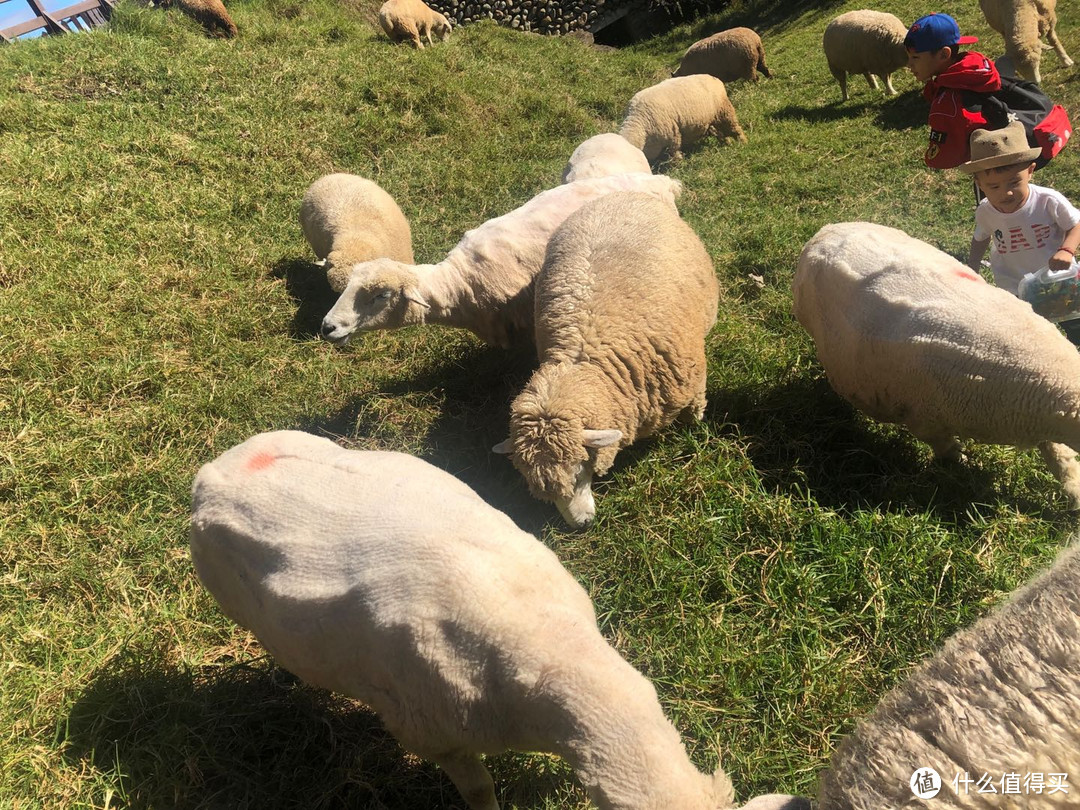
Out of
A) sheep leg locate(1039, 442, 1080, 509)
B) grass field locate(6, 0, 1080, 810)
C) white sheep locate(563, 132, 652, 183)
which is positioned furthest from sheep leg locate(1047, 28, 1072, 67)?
sheep leg locate(1039, 442, 1080, 509)

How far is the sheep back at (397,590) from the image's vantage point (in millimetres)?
2049

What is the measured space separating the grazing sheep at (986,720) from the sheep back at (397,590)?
34.3 inches

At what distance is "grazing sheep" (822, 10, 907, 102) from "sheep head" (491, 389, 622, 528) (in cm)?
899

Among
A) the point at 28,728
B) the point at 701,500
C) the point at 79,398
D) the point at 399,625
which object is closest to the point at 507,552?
the point at 399,625

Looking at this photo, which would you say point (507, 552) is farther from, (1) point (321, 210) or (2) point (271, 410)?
(1) point (321, 210)

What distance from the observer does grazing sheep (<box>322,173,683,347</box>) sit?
15.0ft

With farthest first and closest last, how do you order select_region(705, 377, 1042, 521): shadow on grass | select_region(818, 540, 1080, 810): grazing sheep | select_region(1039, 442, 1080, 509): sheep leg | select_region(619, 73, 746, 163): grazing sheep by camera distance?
select_region(619, 73, 746, 163): grazing sheep
select_region(705, 377, 1042, 521): shadow on grass
select_region(1039, 442, 1080, 509): sheep leg
select_region(818, 540, 1080, 810): grazing sheep

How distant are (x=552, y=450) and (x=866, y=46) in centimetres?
953

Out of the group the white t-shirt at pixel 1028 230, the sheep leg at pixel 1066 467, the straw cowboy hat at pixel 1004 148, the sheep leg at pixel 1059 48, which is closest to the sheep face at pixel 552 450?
the sheep leg at pixel 1066 467

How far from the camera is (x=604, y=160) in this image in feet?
20.5

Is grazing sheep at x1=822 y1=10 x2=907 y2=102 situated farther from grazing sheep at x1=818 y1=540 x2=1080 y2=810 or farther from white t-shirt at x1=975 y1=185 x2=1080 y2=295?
grazing sheep at x1=818 y1=540 x2=1080 y2=810

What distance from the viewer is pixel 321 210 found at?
6.00m

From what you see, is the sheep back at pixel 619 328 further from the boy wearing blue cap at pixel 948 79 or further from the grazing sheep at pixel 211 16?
the grazing sheep at pixel 211 16

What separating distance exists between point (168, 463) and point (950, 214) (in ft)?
22.8
